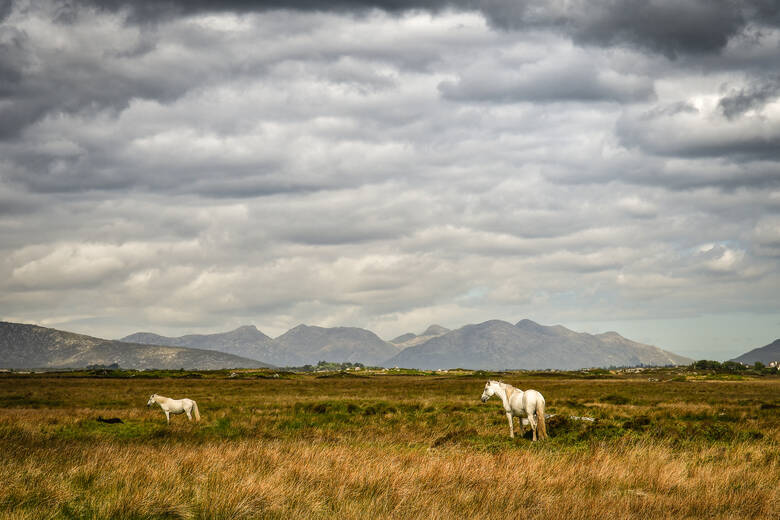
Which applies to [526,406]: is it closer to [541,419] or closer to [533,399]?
[533,399]

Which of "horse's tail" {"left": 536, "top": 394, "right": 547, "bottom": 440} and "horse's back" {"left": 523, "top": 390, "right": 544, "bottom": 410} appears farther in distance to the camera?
"horse's back" {"left": 523, "top": 390, "right": 544, "bottom": 410}

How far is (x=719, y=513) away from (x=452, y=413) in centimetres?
2380

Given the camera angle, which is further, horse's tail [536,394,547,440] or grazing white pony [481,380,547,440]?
grazing white pony [481,380,547,440]

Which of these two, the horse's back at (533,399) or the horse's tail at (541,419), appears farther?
the horse's back at (533,399)

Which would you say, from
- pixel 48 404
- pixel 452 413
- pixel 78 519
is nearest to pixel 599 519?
pixel 78 519

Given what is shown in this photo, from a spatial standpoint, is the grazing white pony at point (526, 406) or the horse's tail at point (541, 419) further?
the grazing white pony at point (526, 406)

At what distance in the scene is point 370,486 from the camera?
1009 cm

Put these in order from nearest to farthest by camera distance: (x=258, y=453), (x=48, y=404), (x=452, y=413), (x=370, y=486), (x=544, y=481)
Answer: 1. (x=370, y=486)
2. (x=544, y=481)
3. (x=258, y=453)
4. (x=452, y=413)
5. (x=48, y=404)

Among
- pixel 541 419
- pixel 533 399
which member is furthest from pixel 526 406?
pixel 541 419

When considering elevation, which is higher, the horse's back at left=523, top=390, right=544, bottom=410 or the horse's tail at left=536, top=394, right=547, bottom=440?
the horse's back at left=523, top=390, right=544, bottom=410

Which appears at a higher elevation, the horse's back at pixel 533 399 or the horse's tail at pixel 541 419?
the horse's back at pixel 533 399

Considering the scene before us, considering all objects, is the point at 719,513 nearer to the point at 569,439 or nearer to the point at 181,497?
the point at 181,497

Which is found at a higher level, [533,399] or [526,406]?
[533,399]

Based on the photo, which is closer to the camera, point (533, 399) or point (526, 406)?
point (533, 399)
